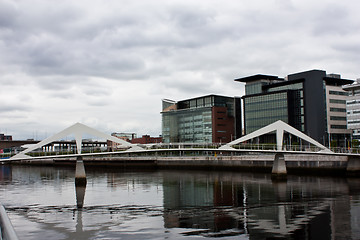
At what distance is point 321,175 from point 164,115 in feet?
278

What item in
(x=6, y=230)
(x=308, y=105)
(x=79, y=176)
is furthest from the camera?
(x=308, y=105)

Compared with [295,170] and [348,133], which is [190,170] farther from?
[348,133]

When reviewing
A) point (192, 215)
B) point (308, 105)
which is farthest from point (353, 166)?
point (308, 105)

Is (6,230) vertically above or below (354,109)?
below

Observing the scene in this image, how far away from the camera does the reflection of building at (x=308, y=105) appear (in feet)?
314

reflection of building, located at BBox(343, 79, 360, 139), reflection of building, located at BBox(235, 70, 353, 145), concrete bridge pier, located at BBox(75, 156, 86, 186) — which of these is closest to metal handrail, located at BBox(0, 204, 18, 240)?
concrete bridge pier, located at BBox(75, 156, 86, 186)

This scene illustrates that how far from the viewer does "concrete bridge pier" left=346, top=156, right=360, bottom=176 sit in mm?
52344

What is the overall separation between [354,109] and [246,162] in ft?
119

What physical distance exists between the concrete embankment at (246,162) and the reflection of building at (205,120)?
3364 centimetres

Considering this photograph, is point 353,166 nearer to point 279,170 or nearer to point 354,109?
point 279,170

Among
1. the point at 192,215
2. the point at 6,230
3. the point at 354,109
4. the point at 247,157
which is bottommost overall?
the point at 192,215

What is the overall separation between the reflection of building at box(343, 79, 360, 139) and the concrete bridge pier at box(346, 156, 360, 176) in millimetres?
38735

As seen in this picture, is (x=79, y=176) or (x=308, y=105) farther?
(x=308, y=105)

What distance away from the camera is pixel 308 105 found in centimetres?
9719
